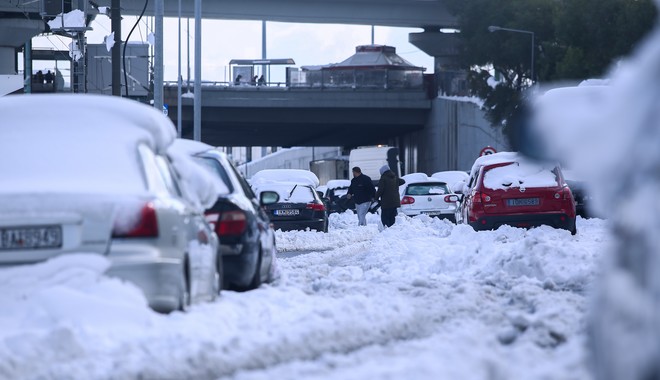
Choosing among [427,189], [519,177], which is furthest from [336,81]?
[519,177]

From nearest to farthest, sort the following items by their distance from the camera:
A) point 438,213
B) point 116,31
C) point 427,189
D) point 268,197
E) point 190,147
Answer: point 190,147 < point 268,197 < point 116,31 < point 438,213 < point 427,189

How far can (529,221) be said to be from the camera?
25.4 m

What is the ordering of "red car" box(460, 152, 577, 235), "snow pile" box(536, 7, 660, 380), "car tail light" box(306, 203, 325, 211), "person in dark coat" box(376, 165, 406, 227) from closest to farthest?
"snow pile" box(536, 7, 660, 380) → "red car" box(460, 152, 577, 235) → "person in dark coat" box(376, 165, 406, 227) → "car tail light" box(306, 203, 325, 211)

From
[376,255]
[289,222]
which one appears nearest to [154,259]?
[376,255]

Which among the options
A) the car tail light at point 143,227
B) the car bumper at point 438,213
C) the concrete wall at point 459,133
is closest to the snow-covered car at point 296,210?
the car bumper at point 438,213

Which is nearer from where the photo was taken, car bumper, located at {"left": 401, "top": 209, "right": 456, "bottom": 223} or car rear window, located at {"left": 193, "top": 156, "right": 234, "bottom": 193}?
car rear window, located at {"left": 193, "top": 156, "right": 234, "bottom": 193}

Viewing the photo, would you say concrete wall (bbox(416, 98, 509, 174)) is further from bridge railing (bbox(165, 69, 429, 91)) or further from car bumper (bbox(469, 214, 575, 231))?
car bumper (bbox(469, 214, 575, 231))

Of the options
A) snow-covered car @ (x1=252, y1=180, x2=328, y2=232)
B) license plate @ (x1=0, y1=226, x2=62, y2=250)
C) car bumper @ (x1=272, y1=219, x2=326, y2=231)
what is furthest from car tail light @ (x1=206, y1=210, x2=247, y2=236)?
car bumper @ (x1=272, y1=219, x2=326, y2=231)

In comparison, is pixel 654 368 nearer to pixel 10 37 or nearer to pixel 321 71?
pixel 10 37

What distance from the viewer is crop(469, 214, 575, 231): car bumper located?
83.3ft

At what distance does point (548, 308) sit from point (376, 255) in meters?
9.65

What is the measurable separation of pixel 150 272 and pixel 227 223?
12.7 ft

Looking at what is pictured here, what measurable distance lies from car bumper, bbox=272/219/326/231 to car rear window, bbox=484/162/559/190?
276 inches

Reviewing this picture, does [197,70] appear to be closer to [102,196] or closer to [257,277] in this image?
[257,277]
